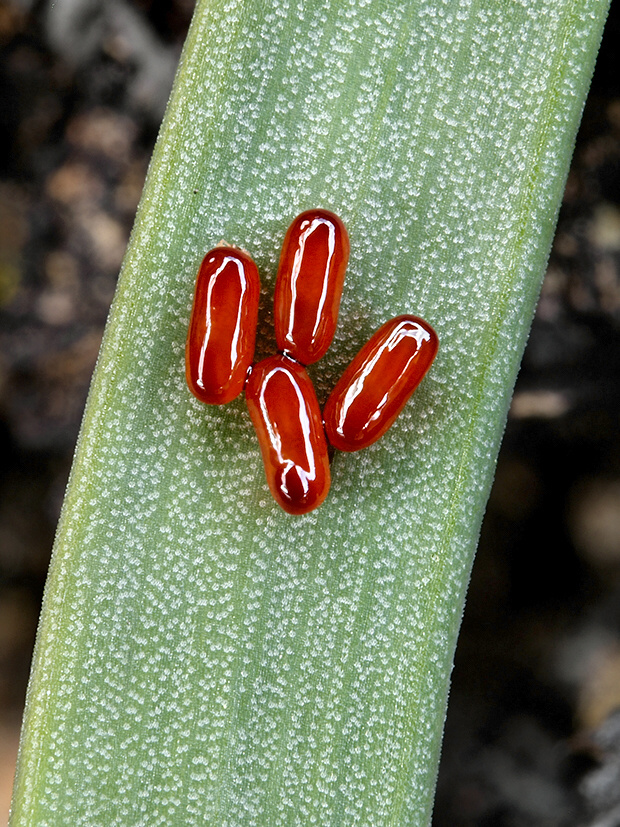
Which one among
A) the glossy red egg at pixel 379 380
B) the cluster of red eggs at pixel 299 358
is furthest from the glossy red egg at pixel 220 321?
the glossy red egg at pixel 379 380

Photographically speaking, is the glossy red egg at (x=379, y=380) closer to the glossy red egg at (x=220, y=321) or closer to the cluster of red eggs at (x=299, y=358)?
the cluster of red eggs at (x=299, y=358)

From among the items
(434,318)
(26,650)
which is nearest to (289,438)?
(434,318)

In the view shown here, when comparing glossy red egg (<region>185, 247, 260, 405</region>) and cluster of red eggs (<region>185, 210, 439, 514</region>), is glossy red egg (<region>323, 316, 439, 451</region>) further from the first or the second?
glossy red egg (<region>185, 247, 260, 405</region>)

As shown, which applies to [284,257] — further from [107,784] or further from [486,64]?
[107,784]

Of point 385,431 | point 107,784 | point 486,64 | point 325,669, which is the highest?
point 486,64

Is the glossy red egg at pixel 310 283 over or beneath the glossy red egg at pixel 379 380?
over
